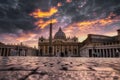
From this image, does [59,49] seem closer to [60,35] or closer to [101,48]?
[60,35]

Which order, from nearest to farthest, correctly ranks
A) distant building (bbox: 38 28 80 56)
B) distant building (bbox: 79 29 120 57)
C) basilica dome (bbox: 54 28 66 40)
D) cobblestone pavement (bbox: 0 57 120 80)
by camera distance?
cobblestone pavement (bbox: 0 57 120 80), distant building (bbox: 79 29 120 57), distant building (bbox: 38 28 80 56), basilica dome (bbox: 54 28 66 40)

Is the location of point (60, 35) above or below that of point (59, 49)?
above

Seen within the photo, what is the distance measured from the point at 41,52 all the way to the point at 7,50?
29462 mm

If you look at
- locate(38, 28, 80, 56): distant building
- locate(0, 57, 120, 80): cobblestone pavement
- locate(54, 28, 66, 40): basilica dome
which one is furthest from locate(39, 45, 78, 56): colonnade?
locate(0, 57, 120, 80): cobblestone pavement

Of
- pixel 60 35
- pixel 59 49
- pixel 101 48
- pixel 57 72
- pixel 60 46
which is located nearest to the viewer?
pixel 57 72

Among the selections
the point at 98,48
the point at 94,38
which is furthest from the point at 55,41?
the point at 98,48

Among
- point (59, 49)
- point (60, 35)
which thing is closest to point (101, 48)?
point (59, 49)

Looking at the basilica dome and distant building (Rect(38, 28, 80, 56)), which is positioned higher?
the basilica dome

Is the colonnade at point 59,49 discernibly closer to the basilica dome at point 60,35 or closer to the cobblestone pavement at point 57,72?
the basilica dome at point 60,35

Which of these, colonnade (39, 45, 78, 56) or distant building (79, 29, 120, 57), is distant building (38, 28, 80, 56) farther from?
distant building (79, 29, 120, 57)

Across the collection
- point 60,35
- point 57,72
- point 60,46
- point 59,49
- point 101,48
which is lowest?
point 57,72

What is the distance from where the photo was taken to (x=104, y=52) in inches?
1928

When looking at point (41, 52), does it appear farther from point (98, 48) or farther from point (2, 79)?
point (2, 79)

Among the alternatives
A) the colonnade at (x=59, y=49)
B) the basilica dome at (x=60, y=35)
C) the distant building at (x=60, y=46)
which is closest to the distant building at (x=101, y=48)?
the distant building at (x=60, y=46)
